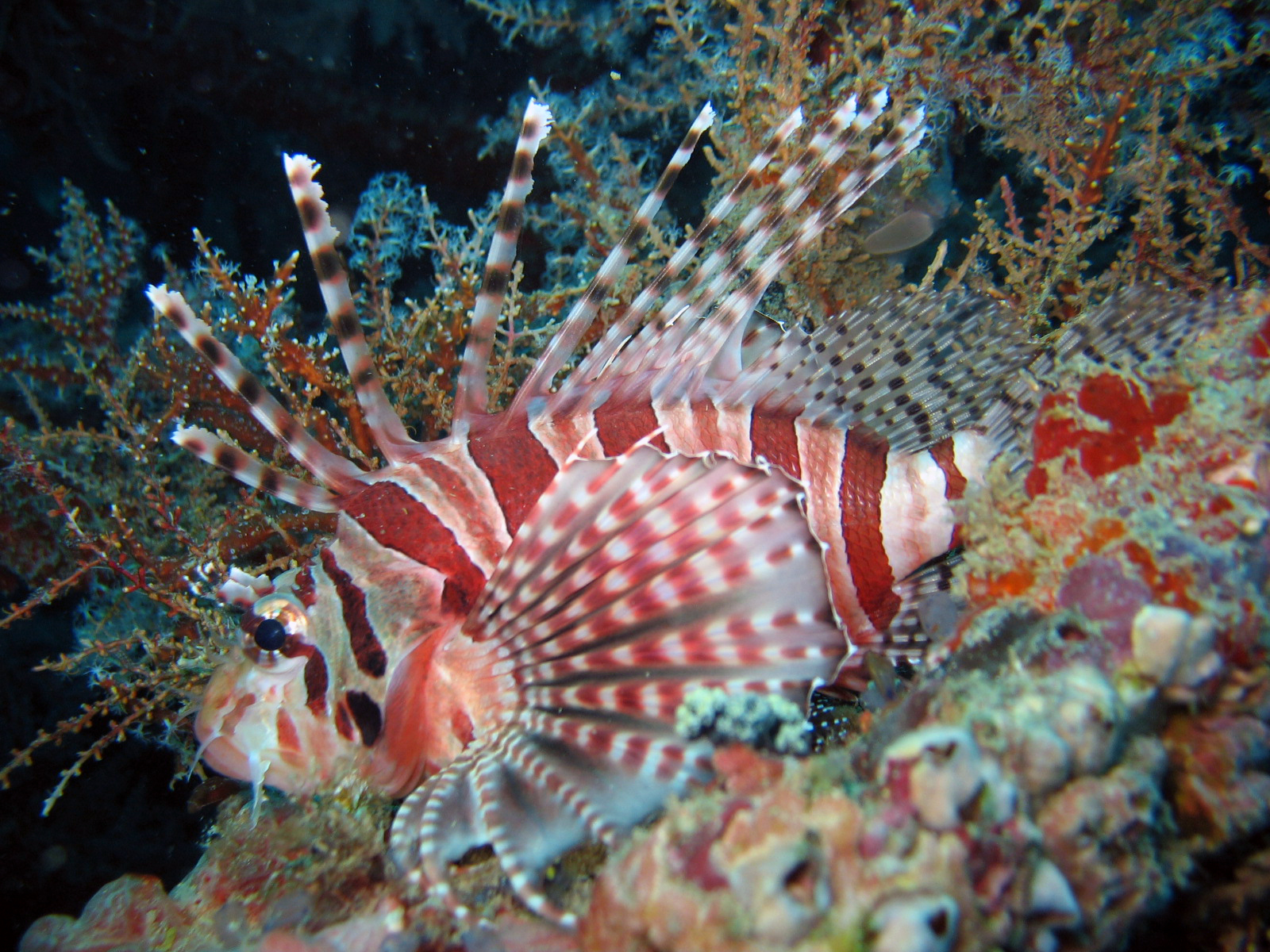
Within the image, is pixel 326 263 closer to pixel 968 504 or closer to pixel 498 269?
pixel 498 269

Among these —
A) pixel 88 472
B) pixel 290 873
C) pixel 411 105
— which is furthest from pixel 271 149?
pixel 290 873

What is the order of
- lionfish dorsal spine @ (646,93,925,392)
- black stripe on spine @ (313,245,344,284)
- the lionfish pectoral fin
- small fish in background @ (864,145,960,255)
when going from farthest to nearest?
small fish in background @ (864,145,960,255), lionfish dorsal spine @ (646,93,925,392), black stripe on spine @ (313,245,344,284), the lionfish pectoral fin

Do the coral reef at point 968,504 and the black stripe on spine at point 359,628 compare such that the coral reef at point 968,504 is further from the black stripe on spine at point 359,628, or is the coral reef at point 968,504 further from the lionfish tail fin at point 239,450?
the lionfish tail fin at point 239,450

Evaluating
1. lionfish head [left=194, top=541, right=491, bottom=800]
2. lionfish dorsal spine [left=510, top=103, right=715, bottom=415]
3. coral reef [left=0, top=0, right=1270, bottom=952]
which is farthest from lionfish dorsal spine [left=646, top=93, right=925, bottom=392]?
lionfish head [left=194, top=541, right=491, bottom=800]

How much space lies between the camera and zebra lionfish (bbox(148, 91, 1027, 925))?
1.79 meters

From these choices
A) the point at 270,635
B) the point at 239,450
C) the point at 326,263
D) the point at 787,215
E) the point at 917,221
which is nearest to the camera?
the point at 270,635

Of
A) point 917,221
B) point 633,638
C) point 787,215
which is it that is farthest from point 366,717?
point 917,221

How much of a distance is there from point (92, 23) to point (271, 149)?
129cm

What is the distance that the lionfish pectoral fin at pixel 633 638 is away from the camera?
1.71m

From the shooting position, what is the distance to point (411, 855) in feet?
5.98

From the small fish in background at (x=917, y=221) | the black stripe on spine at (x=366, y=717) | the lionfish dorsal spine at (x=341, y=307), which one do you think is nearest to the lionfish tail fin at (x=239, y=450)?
the lionfish dorsal spine at (x=341, y=307)

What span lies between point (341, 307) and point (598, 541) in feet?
4.44

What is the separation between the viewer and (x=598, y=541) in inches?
75.9

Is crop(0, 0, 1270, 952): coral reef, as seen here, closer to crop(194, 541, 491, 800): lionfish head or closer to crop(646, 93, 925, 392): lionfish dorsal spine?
crop(194, 541, 491, 800): lionfish head
